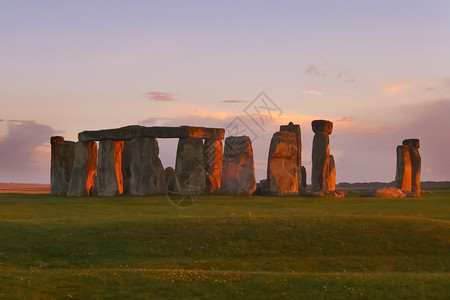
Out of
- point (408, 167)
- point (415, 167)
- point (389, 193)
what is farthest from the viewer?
point (415, 167)

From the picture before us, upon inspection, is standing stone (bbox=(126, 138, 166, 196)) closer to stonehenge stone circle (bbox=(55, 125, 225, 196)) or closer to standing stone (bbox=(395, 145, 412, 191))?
stonehenge stone circle (bbox=(55, 125, 225, 196))

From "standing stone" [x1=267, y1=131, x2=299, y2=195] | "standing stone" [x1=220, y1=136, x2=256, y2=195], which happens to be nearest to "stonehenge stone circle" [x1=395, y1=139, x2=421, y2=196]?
"standing stone" [x1=267, y1=131, x2=299, y2=195]

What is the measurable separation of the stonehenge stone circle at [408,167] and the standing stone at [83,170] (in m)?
25.1

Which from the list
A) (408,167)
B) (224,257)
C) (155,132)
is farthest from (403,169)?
(224,257)

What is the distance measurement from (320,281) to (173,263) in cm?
597

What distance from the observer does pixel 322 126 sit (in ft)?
174

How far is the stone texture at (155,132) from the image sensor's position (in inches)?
1880

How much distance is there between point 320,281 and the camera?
19.4 metres

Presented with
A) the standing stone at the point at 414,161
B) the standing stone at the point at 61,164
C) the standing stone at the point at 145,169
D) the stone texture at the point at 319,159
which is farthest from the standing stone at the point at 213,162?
the standing stone at the point at 414,161

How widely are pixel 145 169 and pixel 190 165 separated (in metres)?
3.12

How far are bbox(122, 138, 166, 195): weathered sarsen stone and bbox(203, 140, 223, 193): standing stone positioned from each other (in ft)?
10.8

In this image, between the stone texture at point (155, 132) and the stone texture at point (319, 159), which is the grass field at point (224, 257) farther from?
the stone texture at point (319, 159)

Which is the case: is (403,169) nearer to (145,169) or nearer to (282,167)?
(282,167)

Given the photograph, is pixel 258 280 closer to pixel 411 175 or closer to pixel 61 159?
pixel 61 159
